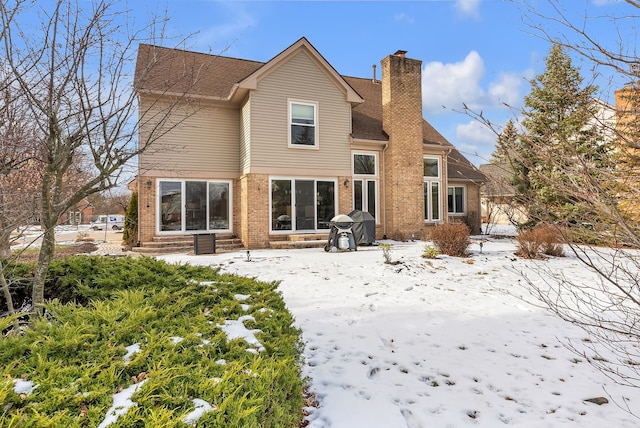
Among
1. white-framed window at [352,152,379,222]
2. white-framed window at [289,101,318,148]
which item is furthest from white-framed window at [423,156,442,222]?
white-framed window at [289,101,318,148]

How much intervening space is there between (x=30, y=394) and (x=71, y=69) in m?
2.87

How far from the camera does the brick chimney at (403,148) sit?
14.8 meters

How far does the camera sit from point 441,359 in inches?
148

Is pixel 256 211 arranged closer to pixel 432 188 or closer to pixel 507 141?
pixel 432 188

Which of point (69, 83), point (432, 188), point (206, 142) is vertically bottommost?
point (69, 83)

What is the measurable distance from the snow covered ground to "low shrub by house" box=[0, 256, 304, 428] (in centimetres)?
96

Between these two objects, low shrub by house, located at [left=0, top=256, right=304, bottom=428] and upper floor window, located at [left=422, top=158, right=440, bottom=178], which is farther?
upper floor window, located at [left=422, top=158, right=440, bottom=178]

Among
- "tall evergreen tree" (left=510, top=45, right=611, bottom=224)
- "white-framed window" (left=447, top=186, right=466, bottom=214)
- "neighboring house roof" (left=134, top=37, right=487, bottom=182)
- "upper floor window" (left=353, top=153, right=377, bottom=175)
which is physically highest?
"neighboring house roof" (left=134, top=37, right=487, bottom=182)

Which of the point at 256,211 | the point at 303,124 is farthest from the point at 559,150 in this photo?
the point at 303,124

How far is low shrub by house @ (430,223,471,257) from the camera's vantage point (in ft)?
32.2

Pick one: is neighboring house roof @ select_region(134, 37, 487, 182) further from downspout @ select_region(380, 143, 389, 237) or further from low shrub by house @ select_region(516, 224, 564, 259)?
low shrub by house @ select_region(516, 224, 564, 259)

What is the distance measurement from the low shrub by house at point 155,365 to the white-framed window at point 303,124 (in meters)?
10.9

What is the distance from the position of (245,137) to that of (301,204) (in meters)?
3.27

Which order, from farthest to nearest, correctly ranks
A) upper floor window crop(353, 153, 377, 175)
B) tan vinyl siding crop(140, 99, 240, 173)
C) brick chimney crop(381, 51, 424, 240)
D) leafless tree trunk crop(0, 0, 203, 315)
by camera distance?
upper floor window crop(353, 153, 377, 175)
brick chimney crop(381, 51, 424, 240)
tan vinyl siding crop(140, 99, 240, 173)
leafless tree trunk crop(0, 0, 203, 315)
